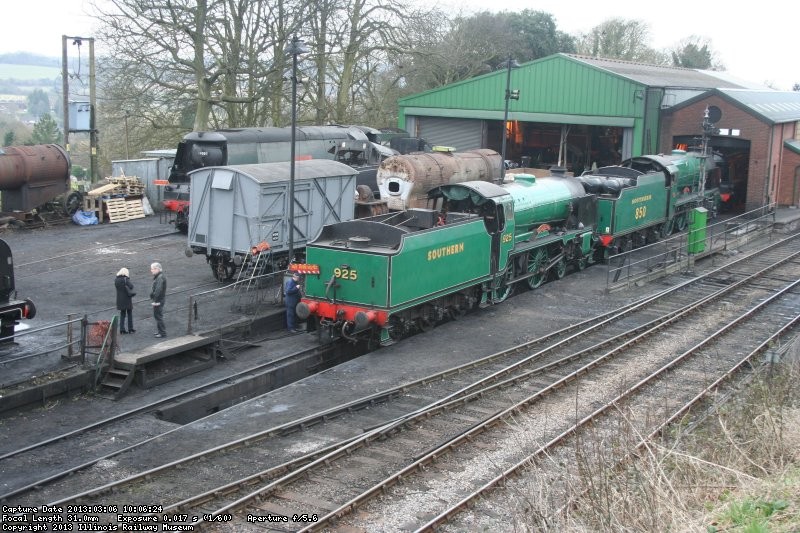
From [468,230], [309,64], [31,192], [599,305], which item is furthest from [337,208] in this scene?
[309,64]

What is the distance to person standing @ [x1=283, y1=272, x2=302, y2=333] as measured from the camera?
16.9 meters

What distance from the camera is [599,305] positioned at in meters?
20.0

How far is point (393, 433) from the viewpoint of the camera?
1173cm

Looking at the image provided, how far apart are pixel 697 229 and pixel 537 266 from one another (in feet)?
18.9

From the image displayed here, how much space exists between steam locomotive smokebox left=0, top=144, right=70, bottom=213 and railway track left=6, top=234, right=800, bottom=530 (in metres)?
17.4

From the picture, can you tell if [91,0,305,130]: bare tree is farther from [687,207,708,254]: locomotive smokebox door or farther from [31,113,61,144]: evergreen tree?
[31,113,61,144]: evergreen tree

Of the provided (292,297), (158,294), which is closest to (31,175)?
(158,294)

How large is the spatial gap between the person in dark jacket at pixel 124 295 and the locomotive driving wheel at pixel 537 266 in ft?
32.1

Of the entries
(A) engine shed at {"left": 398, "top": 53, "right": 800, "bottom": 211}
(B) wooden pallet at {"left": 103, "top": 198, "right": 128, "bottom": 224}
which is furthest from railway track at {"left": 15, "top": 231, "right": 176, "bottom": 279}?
(A) engine shed at {"left": 398, "top": 53, "right": 800, "bottom": 211}

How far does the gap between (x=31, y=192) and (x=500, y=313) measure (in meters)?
16.0

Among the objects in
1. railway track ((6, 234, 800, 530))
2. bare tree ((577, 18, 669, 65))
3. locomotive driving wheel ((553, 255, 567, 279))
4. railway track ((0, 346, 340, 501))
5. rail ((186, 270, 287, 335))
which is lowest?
railway track ((0, 346, 340, 501))

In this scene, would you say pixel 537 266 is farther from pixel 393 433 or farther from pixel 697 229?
pixel 393 433

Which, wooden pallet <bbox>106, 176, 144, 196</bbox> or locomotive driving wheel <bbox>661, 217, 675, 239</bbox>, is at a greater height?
wooden pallet <bbox>106, 176, 144, 196</bbox>

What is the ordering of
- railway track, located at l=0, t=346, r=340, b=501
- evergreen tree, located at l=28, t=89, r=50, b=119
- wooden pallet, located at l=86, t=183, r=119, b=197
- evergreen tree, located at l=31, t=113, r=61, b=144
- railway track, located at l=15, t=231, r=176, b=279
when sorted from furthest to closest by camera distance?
evergreen tree, located at l=28, t=89, r=50, b=119 → evergreen tree, located at l=31, t=113, r=61, b=144 → wooden pallet, located at l=86, t=183, r=119, b=197 → railway track, located at l=15, t=231, r=176, b=279 → railway track, located at l=0, t=346, r=340, b=501
